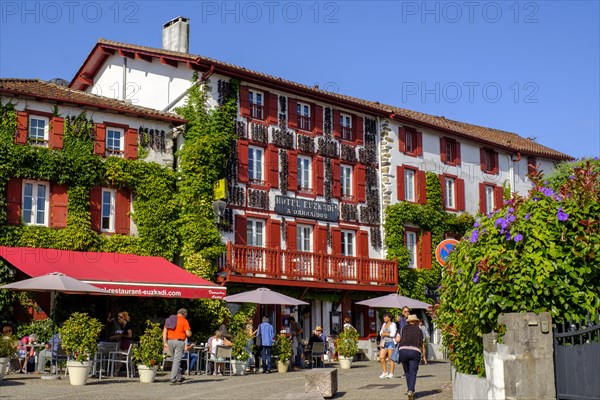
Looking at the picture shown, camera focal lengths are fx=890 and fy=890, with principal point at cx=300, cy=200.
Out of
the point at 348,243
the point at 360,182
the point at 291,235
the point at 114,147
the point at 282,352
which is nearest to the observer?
the point at 282,352

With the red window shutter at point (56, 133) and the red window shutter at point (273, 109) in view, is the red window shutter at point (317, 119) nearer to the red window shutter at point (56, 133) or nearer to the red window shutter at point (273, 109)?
the red window shutter at point (273, 109)

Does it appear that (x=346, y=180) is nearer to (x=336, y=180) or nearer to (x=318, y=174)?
(x=336, y=180)

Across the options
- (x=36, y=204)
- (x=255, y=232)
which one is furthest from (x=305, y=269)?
(x=36, y=204)

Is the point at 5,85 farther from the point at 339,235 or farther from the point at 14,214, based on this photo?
the point at 339,235

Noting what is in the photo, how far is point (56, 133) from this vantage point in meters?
26.4

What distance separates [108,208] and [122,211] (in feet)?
1.45

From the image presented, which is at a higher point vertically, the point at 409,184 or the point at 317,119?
the point at 317,119

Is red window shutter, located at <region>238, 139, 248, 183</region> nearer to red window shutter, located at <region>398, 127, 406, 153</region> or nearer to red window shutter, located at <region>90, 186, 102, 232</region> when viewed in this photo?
red window shutter, located at <region>90, 186, 102, 232</region>

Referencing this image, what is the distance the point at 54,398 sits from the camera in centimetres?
1510

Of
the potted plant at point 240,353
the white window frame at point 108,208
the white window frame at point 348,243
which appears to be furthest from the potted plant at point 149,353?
the white window frame at point 348,243

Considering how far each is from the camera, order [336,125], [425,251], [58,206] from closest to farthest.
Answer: [58,206] < [336,125] < [425,251]

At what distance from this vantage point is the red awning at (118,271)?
23.1m

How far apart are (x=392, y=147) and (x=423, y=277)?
17.8 feet

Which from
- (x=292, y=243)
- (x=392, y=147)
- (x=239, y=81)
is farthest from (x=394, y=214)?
(x=239, y=81)
